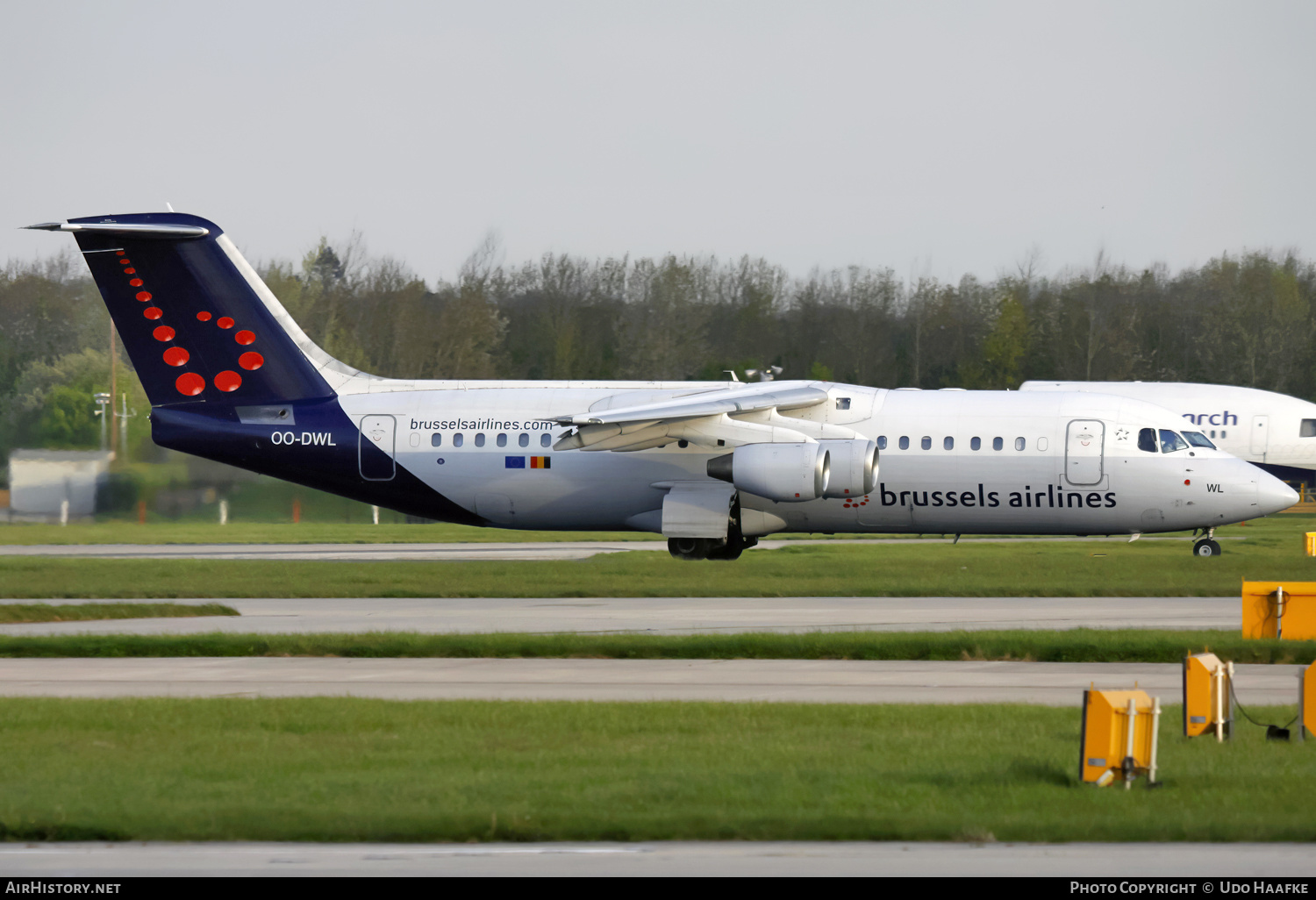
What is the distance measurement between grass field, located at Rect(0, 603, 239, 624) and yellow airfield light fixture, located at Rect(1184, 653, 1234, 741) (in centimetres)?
1498

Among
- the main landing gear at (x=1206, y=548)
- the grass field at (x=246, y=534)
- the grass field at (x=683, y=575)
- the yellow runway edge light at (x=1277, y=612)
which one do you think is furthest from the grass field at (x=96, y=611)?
the main landing gear at (x=1206, y=548)

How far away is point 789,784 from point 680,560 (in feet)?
67.7

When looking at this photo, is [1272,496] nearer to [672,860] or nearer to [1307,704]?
[1307,704]

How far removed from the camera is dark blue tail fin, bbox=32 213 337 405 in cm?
3231

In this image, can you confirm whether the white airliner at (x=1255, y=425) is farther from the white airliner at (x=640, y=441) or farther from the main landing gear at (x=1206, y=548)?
the white airliner at (x=640, y=441)

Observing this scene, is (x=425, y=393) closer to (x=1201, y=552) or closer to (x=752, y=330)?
(x=1201, y=552)

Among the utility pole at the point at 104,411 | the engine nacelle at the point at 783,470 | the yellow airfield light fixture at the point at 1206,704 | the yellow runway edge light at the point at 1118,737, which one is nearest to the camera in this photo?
the yellow runway edge light at the point at 1118,737

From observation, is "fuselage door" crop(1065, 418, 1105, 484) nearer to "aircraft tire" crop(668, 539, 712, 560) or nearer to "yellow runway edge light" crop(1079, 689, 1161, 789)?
"aircraft tire" crop(668, 539, 712, 560)

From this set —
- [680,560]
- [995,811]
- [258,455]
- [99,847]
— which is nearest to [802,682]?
[995,811]

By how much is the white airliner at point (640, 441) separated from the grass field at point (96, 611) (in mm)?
9081

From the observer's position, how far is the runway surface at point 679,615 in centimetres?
2111

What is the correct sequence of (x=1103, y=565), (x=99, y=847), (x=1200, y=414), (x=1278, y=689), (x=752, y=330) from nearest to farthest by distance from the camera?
(x=99, y=847) < (x=1278, y=689) < (x=1103, y=565) < (x=1200, y=414) < (x=752, y=330)

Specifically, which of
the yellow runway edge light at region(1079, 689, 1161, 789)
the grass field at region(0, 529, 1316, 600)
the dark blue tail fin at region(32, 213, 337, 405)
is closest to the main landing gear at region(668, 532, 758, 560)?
the grass field at region(0, 529, 1316, 600)

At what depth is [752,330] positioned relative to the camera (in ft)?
290
